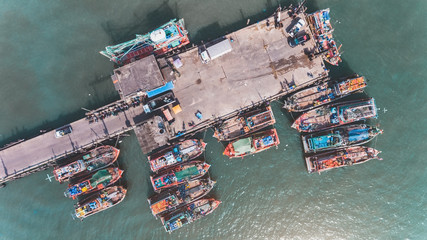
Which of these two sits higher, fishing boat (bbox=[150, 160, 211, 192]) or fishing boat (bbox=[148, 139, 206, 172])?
fishing boat (bbox=[148, 139, 206, 172])

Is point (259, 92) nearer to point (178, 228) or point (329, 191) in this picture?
point (329, 191)

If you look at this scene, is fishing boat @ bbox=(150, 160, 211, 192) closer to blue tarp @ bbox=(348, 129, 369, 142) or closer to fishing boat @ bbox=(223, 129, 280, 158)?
fishing boat @ bbox=(223, 129, 280, 158)

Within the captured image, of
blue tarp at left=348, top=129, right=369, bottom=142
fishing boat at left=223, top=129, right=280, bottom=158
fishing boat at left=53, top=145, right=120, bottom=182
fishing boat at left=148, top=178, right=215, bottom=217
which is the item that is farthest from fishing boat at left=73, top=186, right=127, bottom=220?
blue tarp at left=348, top=129, right=369, bottom=142

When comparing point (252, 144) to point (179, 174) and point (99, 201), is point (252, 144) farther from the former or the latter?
point (99, 201)

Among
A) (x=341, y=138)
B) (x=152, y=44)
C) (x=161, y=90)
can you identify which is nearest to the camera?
(x=161, y=90)

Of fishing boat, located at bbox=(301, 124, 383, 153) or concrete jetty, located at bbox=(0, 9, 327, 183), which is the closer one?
concrete jetty, located at bbox=(0, 9, 327, 183)

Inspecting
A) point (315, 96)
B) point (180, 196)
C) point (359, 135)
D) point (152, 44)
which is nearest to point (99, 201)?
point (180, 196)

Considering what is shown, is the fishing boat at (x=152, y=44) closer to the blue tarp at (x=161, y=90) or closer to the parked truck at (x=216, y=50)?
the parked truck at (x=216, y=50)

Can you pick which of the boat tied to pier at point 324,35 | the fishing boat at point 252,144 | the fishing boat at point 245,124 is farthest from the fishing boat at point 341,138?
the boat tied to pier at point 324,35
